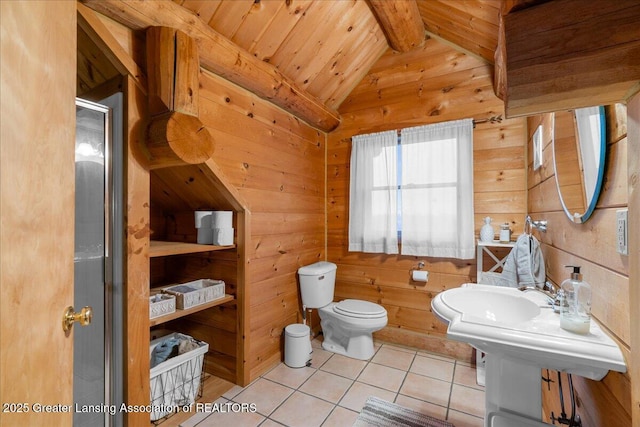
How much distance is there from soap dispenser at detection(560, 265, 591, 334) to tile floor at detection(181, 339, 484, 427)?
3.77ft

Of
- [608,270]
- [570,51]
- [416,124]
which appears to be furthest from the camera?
[416,124]

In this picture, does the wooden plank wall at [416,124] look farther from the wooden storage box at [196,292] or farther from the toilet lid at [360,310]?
the wooden storage box at [196,292]

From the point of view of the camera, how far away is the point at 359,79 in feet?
9.59

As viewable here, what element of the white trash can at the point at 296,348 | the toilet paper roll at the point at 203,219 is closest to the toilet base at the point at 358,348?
the white trash can at the point at 296,348

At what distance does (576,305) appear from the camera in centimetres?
97

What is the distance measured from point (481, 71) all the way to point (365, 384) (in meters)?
2.76

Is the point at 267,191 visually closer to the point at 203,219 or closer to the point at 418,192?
the point at 203,219

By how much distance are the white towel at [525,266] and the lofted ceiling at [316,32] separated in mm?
1491

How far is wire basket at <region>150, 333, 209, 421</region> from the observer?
5.33 feet

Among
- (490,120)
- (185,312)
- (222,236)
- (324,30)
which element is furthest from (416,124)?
(185,312)

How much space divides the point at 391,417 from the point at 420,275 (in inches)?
46.4

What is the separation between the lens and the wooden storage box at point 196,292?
177cm

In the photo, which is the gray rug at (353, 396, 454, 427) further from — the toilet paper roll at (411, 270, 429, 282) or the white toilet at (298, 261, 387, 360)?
the toilet paper roll at (411, 270, 429, 282)

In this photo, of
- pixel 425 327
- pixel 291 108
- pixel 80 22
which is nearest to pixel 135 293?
pixel 80 22
